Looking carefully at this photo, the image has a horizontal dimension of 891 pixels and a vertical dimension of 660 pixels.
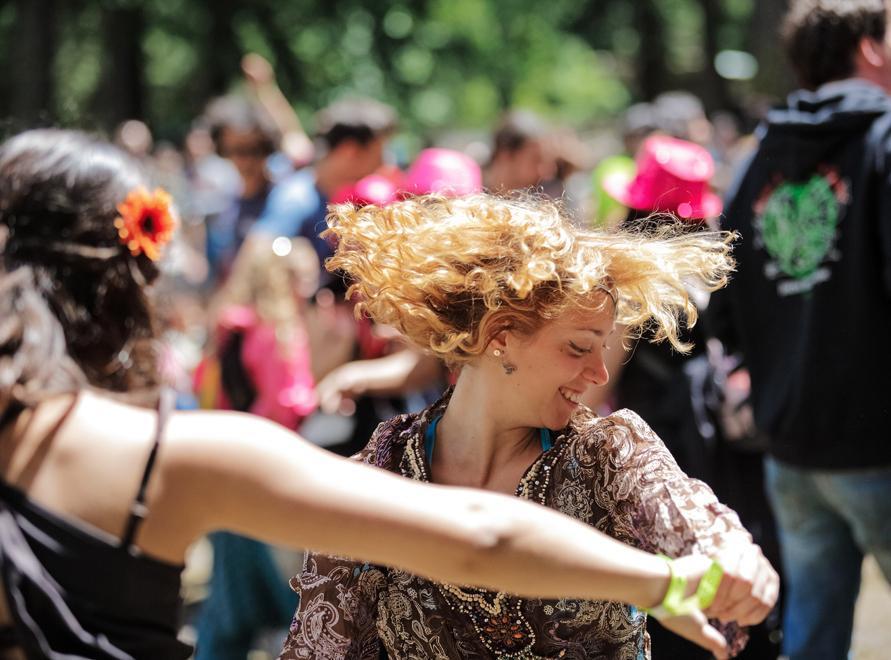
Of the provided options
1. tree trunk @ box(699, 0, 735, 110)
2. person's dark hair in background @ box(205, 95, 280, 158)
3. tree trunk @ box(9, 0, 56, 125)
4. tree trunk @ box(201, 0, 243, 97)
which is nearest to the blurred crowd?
person's dark hair in background @ box(205, 95, 280, 158)

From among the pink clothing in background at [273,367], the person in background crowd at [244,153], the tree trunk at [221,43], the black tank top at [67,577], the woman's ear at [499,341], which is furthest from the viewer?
the tree trunk at [221,43]

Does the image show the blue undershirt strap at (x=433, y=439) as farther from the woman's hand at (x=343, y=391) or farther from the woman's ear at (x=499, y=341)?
the woman's hand at (x=343, y=391)

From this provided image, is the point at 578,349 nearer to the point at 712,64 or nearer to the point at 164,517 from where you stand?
the point at 164,517

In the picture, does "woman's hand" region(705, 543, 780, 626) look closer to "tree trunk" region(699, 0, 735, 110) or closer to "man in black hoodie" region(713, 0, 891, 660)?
"man in black hoodie" region(713, 0, 891, 660)

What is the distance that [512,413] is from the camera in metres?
2.37

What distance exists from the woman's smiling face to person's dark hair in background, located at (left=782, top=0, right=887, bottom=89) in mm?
1793

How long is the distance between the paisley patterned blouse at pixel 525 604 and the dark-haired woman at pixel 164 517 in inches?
14.3

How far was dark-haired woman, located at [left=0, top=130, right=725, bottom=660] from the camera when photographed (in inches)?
68.1

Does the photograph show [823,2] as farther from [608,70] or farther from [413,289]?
[608,70]

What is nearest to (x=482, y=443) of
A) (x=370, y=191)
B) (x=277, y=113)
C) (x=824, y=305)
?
(x=824, y=305)

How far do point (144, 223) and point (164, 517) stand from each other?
0.57 m

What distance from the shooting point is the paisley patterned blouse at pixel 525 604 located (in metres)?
2.22

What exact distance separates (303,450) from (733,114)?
13460mm

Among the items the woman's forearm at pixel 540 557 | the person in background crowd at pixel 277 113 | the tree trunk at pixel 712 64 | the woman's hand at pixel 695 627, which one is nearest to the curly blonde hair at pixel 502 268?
the woman's forearm at pixel 540 557
